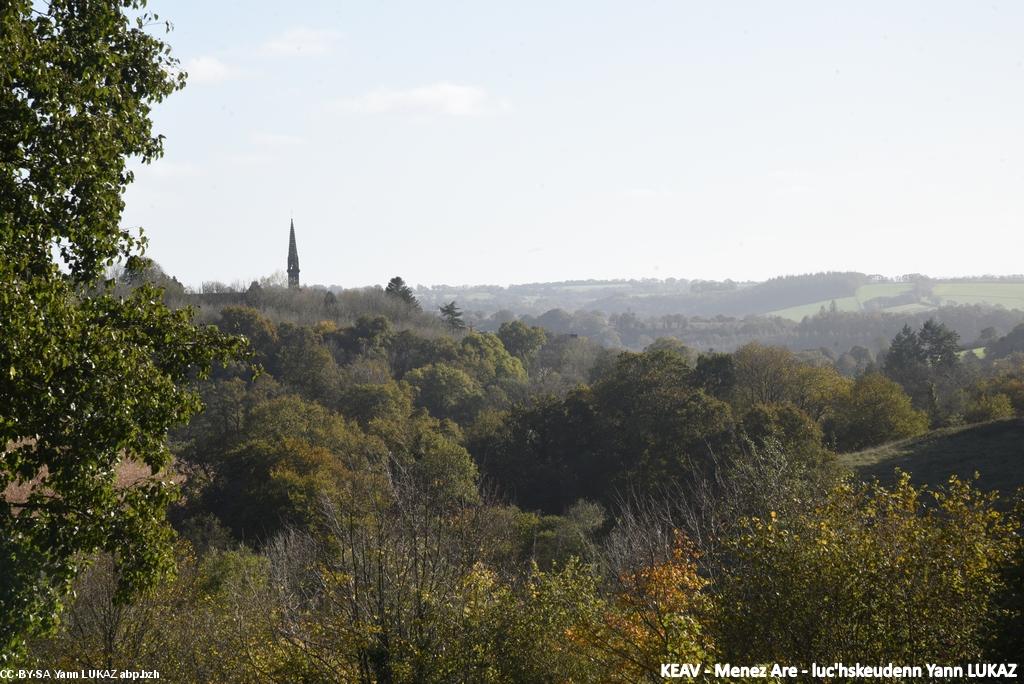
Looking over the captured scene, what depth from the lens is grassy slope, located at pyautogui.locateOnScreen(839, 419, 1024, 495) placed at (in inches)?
1283

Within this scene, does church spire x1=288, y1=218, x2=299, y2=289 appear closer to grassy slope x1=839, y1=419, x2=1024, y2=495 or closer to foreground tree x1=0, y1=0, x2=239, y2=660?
grassy slope x1=839, y1=419, x2=1024, y2=495

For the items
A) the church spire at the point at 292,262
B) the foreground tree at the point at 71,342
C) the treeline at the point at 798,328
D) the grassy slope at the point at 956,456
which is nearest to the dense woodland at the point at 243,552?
the foreground tree at the point at 71,342

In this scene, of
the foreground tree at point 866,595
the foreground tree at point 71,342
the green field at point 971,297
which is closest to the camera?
the foreground tree at point 71,342

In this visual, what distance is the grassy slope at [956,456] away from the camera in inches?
1283

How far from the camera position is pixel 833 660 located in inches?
362

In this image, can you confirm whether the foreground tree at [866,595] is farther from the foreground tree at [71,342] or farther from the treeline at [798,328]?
the treeline at [798,328]

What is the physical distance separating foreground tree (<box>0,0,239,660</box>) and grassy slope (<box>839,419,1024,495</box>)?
3000 cm

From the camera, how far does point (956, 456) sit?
1389 inches

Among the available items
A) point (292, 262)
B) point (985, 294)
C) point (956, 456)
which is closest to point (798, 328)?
point (985, 294)

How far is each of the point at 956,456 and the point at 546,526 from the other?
701 inches

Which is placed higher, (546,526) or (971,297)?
(971,297)

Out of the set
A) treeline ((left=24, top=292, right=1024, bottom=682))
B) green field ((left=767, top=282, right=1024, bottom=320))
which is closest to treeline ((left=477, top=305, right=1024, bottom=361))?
green field ((left=767, top=282, right=1024, bottom=320))

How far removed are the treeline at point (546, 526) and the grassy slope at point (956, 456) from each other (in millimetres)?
2726

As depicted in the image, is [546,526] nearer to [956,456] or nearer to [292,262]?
[956,456]
